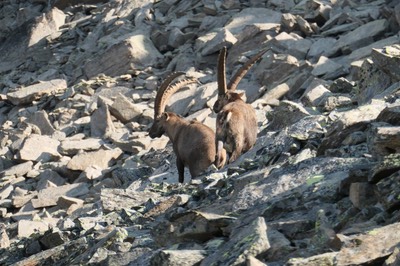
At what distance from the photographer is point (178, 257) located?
19.2ft

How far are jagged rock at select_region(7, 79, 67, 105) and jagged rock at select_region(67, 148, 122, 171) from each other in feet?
19.3

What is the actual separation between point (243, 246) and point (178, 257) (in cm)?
41

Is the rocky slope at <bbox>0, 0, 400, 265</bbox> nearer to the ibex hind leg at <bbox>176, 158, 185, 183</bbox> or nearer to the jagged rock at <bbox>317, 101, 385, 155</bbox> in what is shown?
the jagged rock at <bbox>317, 101, 385, 155</bbox>

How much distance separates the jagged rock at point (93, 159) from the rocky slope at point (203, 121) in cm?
3

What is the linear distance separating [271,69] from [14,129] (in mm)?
5799

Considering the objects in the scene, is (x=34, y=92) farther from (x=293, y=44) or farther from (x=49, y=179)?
(x=49, y=179)

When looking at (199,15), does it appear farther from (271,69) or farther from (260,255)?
(260,255)

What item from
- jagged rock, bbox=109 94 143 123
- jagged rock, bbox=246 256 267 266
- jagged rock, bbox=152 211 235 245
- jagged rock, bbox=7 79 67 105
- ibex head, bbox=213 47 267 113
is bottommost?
jagged rock, bbox=7 79 67 105

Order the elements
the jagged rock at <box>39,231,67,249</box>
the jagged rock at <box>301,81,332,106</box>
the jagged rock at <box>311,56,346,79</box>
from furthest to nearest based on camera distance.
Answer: the jagged rock at <box>311,56,346,79</box>
the jagged rock at <box>301,81,332,106</box>
the jagged rock at <box>39,231,67,249</box>

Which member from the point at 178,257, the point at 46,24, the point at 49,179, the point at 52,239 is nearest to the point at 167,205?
the point at 52,239

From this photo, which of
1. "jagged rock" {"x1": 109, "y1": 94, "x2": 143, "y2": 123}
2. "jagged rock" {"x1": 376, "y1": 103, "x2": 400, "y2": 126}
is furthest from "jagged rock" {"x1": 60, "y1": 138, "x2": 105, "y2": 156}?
"jagged rock" {"x1": 376, "y1": 103, "x2": 400, "y2": 126}

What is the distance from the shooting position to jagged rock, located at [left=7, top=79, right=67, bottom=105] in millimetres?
24188

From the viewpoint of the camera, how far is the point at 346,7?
23.3 m

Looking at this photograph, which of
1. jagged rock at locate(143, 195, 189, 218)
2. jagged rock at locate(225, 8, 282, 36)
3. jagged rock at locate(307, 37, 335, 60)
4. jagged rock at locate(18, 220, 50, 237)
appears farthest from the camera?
jagged rock at locate(225, 8, 282, 36)
